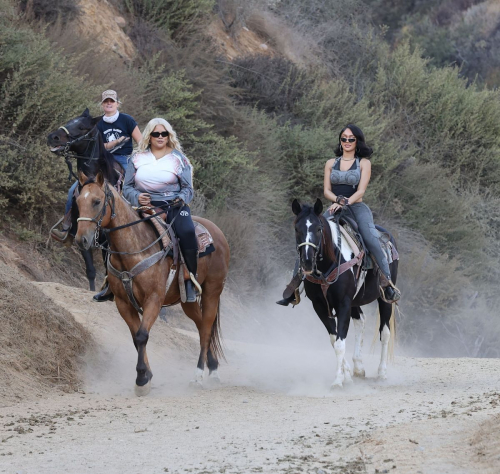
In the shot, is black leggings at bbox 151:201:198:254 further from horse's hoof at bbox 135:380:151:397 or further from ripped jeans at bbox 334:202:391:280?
ripped jeans at bbox 334:202:391:280

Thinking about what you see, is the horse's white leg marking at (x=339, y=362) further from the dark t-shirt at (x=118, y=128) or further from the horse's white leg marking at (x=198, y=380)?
the dark t-shirt at (x=118, y=128)

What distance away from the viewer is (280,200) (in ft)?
81.9

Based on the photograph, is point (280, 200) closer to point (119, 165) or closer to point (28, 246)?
point (28, 246)

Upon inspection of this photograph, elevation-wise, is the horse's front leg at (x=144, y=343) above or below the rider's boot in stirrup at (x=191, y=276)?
below

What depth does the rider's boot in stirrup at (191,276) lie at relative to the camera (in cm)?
1013

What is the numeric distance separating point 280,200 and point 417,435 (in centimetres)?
1842

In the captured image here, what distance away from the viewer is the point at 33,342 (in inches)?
403

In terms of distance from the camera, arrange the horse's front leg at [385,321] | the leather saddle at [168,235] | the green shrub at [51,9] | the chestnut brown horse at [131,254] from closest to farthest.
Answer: the chestnut brown horse at [131,254] → the leather saddle at [168,235] → the horse's front leg at [385,321] → the green shrub at [51,9]

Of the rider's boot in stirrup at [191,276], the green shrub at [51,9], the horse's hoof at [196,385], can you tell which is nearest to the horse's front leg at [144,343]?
the rider's boot in stirrup at [191,276]

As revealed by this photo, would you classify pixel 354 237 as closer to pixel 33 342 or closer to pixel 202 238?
pixel 202 238

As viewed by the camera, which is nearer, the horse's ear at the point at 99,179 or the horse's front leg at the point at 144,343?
the horse's ear at the point at 99,179

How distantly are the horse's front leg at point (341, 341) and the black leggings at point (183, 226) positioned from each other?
1926mm

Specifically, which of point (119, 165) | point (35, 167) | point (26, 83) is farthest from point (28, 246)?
point (119, 165)

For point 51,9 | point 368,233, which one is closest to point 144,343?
point 368,233
